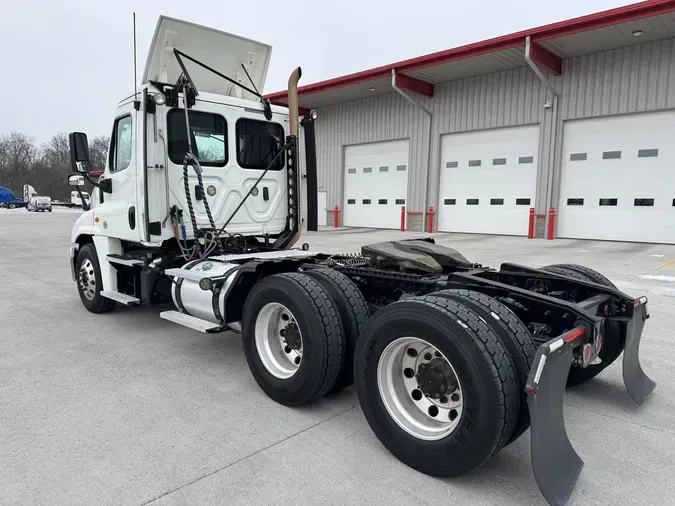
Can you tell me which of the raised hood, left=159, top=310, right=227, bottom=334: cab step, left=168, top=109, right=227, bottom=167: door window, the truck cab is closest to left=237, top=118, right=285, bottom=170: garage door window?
the truck cab

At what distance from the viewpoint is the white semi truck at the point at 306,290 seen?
93.9 inches

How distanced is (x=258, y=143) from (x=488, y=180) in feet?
48.6

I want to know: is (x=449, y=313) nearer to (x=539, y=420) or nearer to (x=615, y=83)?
(x=539, y=420)

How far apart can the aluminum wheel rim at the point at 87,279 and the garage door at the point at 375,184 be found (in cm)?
1670

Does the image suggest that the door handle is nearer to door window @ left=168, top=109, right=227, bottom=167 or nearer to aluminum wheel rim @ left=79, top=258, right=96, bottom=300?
door window @ left=168, top=109, right=227, bottom=167

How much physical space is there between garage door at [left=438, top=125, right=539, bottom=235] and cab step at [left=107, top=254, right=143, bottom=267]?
15.6m

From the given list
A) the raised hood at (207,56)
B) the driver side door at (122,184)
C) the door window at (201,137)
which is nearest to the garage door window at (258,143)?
the door window at (201,137)

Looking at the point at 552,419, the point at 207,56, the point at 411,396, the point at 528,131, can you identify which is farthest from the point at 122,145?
the point at 528,131

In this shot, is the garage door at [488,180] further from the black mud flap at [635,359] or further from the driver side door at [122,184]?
the driver side door at [122,184]

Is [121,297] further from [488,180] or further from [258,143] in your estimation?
[488,180]

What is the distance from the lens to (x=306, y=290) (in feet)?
10.9

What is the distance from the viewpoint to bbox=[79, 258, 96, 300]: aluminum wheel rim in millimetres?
6066

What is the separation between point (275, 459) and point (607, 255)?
1223 cm

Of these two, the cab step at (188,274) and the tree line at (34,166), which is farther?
the tree line at (34,166)
